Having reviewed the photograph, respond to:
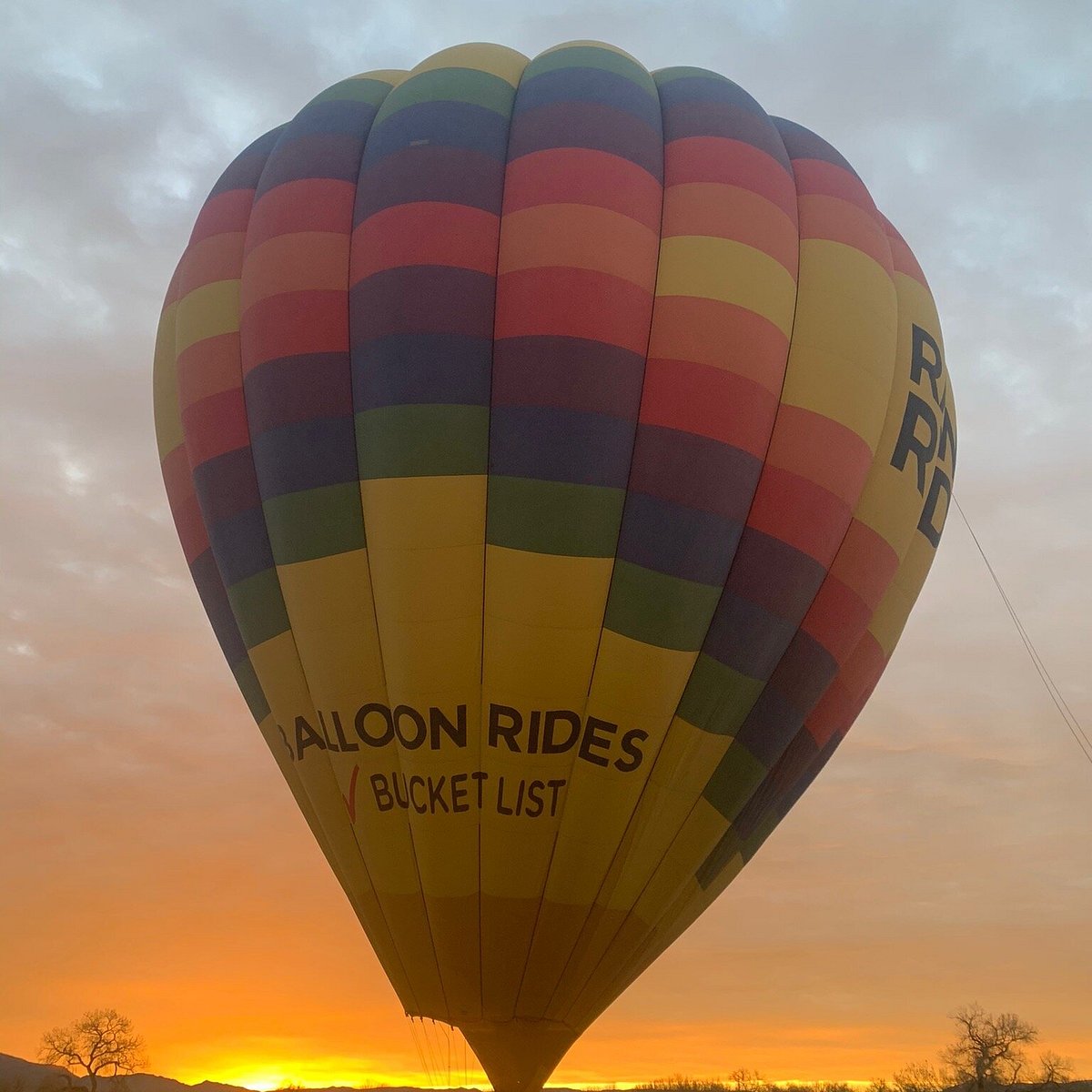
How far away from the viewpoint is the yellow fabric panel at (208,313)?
34.3 feet

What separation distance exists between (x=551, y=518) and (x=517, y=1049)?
13.2ft

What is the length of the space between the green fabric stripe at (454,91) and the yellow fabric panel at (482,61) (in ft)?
0.36

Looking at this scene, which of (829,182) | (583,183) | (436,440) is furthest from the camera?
(829,182)

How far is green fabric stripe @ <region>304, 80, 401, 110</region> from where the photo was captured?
10.9 m

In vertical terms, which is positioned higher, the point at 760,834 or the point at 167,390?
the point at 167,390

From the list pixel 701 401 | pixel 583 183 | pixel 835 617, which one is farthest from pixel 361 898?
pixel 583 183

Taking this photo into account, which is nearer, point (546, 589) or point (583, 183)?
point (546, 589)

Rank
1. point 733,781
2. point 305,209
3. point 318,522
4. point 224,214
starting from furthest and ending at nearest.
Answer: point 224,214
point 305,209
point 733,781
point 318,522

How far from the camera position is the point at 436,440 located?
9.16 metres

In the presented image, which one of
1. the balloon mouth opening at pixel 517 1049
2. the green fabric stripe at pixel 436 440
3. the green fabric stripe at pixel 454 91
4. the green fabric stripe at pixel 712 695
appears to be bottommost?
the balloon mouth opening at pixel 517 1049

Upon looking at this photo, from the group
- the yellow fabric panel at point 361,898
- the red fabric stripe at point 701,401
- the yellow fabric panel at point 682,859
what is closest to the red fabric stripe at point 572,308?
the red fabric stripe at point 701,401

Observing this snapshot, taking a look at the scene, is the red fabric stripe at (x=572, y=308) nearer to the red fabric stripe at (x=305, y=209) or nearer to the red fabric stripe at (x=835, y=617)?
the red fabric stripe at (x=305, y=209)

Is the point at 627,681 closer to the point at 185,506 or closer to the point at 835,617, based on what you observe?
the point at 835,617

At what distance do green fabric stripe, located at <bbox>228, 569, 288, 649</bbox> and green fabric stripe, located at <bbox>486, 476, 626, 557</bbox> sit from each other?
77.1 inches
